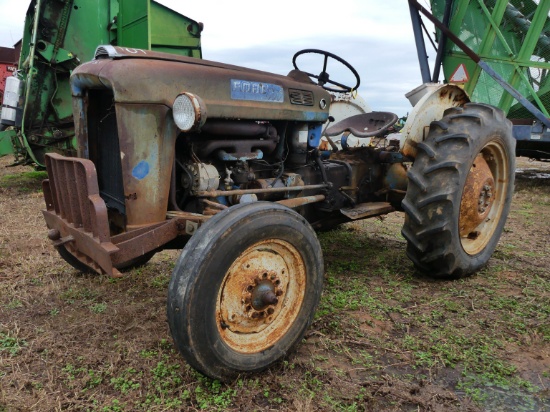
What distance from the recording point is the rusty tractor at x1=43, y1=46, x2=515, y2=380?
6.34 ft

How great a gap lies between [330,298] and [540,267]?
6.17 ft

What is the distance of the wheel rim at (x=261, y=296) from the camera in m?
1.96

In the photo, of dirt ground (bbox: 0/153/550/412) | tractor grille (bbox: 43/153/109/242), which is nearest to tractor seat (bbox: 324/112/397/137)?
dirt ground (bbox: 0/153/550/412)

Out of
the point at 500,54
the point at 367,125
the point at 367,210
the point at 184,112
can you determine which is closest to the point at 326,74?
the point at 367,125

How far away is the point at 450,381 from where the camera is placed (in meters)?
2.04

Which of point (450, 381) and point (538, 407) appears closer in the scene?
point (538, 407)

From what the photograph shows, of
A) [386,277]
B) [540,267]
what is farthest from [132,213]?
[540,267]

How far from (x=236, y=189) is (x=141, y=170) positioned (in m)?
0.61

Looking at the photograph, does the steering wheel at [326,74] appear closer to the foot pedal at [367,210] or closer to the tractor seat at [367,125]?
the tractor seat at [367,125]

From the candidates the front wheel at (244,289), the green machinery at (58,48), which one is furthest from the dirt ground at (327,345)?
the green machinery at (58,48)

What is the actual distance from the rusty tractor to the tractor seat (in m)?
0.07

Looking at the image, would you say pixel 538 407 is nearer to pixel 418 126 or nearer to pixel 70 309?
pixel 418 126

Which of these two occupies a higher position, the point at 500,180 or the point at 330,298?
the point at 500,180

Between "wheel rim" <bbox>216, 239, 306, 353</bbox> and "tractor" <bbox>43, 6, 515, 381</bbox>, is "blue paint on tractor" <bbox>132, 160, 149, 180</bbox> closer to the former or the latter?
"tractor" <bbox>43, 6, 515, 381</bbox>
